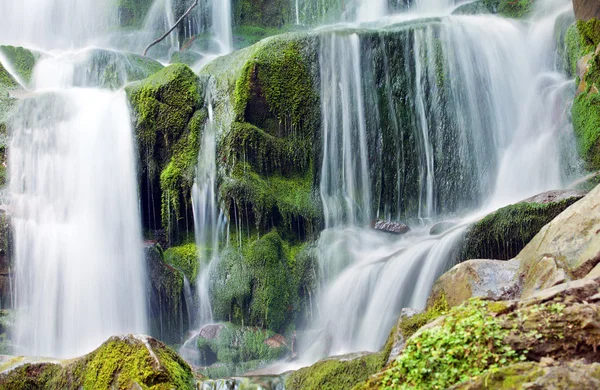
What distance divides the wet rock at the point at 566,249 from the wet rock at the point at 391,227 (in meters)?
5.57

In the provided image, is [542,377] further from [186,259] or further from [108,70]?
[108,70]

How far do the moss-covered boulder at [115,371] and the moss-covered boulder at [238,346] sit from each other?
406 cm

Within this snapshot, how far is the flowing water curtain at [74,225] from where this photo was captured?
11047mm

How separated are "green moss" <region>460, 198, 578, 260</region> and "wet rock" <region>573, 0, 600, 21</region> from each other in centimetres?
353

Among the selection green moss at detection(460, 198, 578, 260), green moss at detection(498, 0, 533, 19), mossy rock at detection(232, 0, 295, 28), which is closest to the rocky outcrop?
green moss at detection(460, 198, 578, 260)

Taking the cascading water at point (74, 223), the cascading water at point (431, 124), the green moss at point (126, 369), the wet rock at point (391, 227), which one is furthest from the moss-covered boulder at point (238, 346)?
the green moss at point (126, 369)

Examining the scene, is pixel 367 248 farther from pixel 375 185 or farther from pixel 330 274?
pixel 375 185

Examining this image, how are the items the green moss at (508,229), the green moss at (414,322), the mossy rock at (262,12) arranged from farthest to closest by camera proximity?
1. the mossy rock at (262,12)
2. the green moss at (508,229)
3. the green moss at (414,322)

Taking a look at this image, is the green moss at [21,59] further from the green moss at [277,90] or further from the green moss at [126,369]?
the green moss at [126,369]

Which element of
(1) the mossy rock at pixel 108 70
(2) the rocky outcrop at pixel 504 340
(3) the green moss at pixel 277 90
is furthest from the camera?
(1) the mossy rock at pixel 108 70

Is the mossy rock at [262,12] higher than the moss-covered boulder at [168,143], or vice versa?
the mossy rock at [262,12]

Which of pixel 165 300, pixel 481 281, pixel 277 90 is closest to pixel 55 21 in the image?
pixel 277 90

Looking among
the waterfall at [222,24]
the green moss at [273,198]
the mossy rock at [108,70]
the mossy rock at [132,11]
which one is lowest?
the green moss at [273,198]

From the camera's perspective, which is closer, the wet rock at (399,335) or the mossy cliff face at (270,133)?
the wet rock at (399,335)
